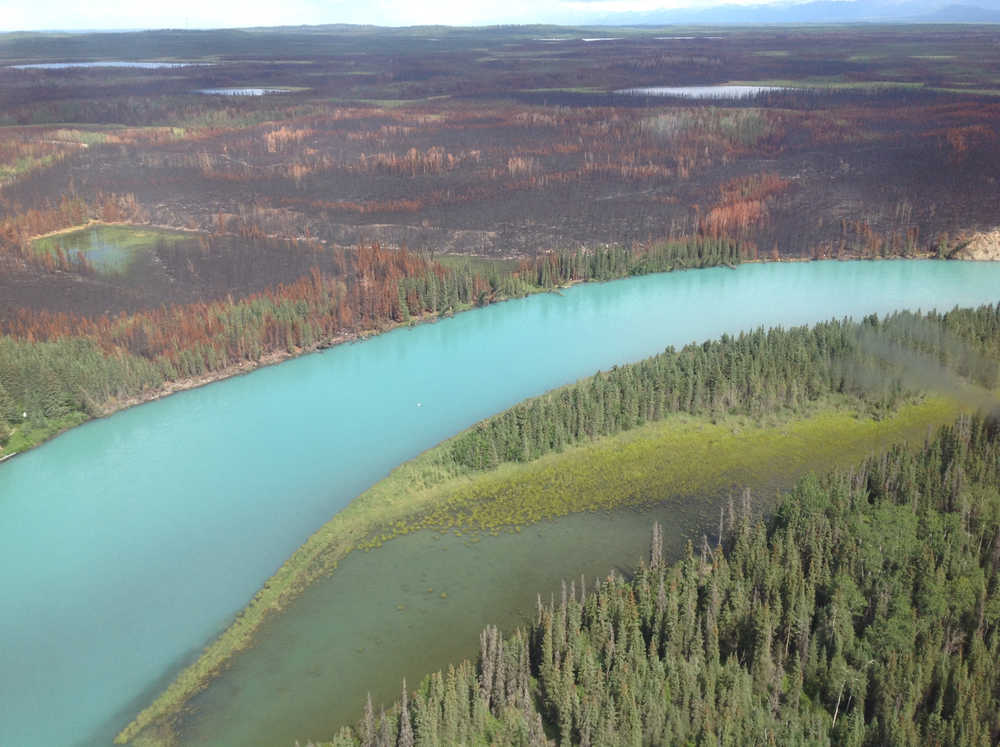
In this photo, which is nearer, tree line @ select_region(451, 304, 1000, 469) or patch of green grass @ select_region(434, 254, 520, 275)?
tree line @ select_region(451, 304, 1000, 469)

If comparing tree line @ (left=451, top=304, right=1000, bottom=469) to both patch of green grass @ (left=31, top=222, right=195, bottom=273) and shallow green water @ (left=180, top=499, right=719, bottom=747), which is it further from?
patch of green grass @ (left=31, top=222, right=195, bottom=273)

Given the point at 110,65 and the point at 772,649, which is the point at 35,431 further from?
the point at 110,65

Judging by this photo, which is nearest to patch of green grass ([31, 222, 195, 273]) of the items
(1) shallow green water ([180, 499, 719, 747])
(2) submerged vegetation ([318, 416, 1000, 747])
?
(1) shallow green water ([180, 499, 719, 747])

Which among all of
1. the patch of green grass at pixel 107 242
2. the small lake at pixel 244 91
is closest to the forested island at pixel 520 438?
the patch of green grass at pixel 107 242

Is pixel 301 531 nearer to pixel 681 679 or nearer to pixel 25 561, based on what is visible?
pixel 25 561

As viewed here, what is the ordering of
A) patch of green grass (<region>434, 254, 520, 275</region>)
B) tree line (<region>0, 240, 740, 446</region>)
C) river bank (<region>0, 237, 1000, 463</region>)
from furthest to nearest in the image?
1. patch of green grass (<region>434, 254, 520, 275</region>)
2. tree line (<region>0, 240, 740, 446</region>)
3. river bank (<region>0, 237, 1000, 463</region>)

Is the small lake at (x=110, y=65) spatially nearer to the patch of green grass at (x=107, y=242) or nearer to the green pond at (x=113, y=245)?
Result: the patch of green grass at (x=107, y=242)
